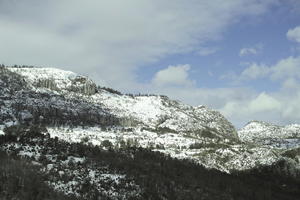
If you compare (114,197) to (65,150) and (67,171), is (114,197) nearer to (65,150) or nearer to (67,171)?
(67,171)

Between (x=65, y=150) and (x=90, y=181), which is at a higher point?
(x=65, y=150)

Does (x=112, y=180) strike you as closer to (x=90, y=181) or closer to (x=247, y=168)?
(x=90, y=181)

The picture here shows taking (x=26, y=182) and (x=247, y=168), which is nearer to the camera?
(x=26, y=182)

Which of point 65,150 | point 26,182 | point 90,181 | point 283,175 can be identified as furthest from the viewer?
point 283,175

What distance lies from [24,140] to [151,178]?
1942cm

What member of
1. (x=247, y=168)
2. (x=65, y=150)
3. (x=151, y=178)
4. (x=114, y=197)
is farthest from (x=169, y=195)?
(x=247, y=168)

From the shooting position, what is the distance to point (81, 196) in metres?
35.8

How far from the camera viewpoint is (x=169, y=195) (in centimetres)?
4234

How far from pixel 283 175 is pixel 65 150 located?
17253cm

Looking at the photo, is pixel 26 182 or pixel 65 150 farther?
pixel 65 150

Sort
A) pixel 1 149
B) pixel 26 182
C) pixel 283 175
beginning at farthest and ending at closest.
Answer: pixel 283 175
pixel 1 149
pixel 26 182

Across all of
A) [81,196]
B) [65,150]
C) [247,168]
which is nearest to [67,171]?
[81,196]

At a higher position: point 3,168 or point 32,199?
point 3,168

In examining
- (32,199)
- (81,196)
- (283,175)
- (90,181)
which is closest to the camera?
(32,199)
